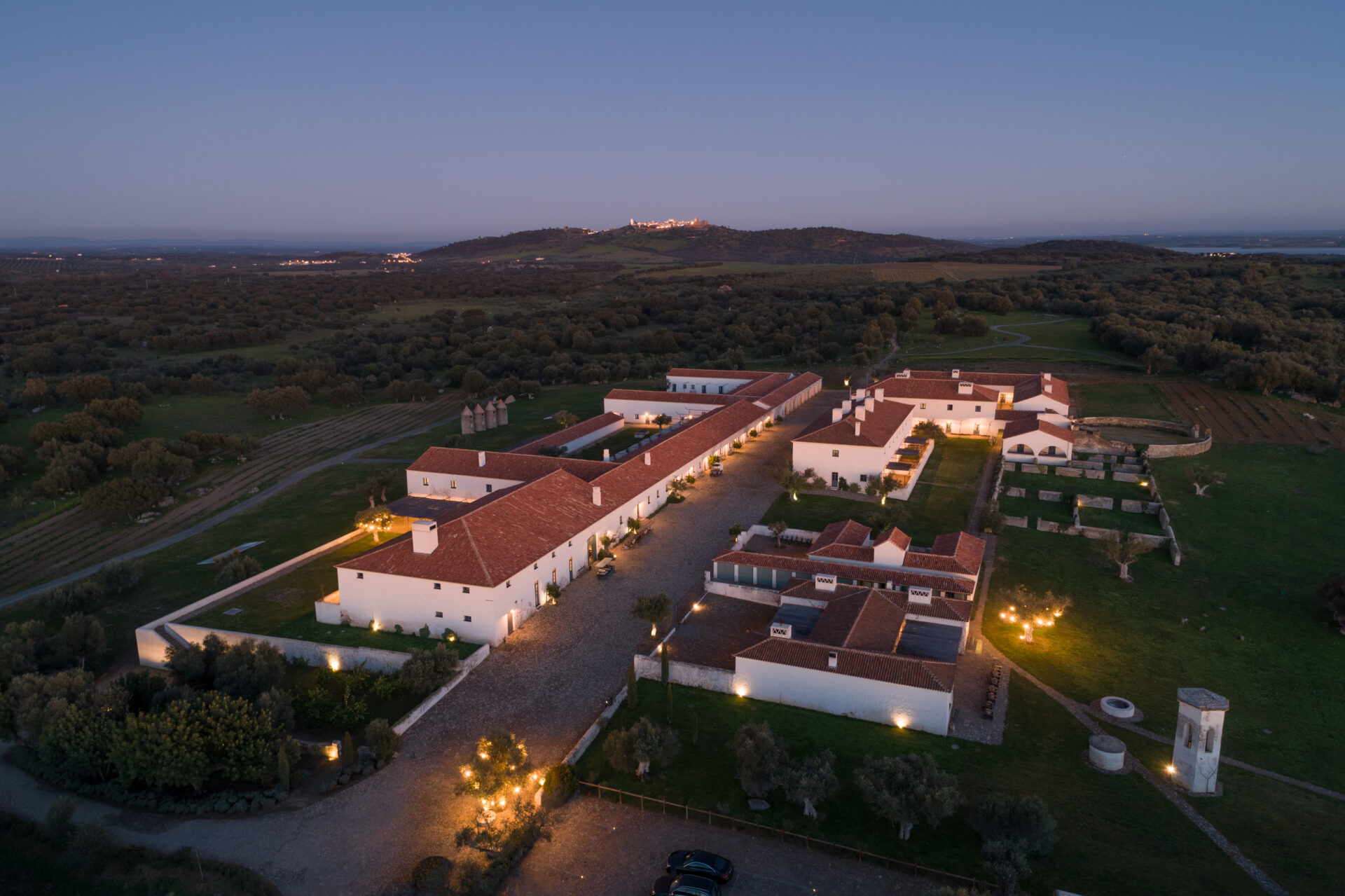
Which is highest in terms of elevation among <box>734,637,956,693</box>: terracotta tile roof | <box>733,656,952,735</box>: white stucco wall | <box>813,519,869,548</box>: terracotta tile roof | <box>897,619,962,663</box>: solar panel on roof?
<box>813,519,869,548</box>: terracotta tile roof

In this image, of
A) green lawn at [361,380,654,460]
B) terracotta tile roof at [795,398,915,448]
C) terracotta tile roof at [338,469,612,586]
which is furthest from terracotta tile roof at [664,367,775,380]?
terracotta tile roof at [338,469,612,586]

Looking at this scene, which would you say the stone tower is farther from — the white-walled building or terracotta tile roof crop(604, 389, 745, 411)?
terracotta tile roof crop(604, 389, 745, 411)

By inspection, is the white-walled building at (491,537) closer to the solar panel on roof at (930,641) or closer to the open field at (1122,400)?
the solar panel on roof at (930,641)

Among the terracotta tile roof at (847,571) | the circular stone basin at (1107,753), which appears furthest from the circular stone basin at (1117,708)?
the terracotta tile roof at (847,571)

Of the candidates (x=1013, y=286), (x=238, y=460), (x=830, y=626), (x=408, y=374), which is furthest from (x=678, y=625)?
(x=1013, y=286)

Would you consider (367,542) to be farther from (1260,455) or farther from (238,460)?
(1260,455)
